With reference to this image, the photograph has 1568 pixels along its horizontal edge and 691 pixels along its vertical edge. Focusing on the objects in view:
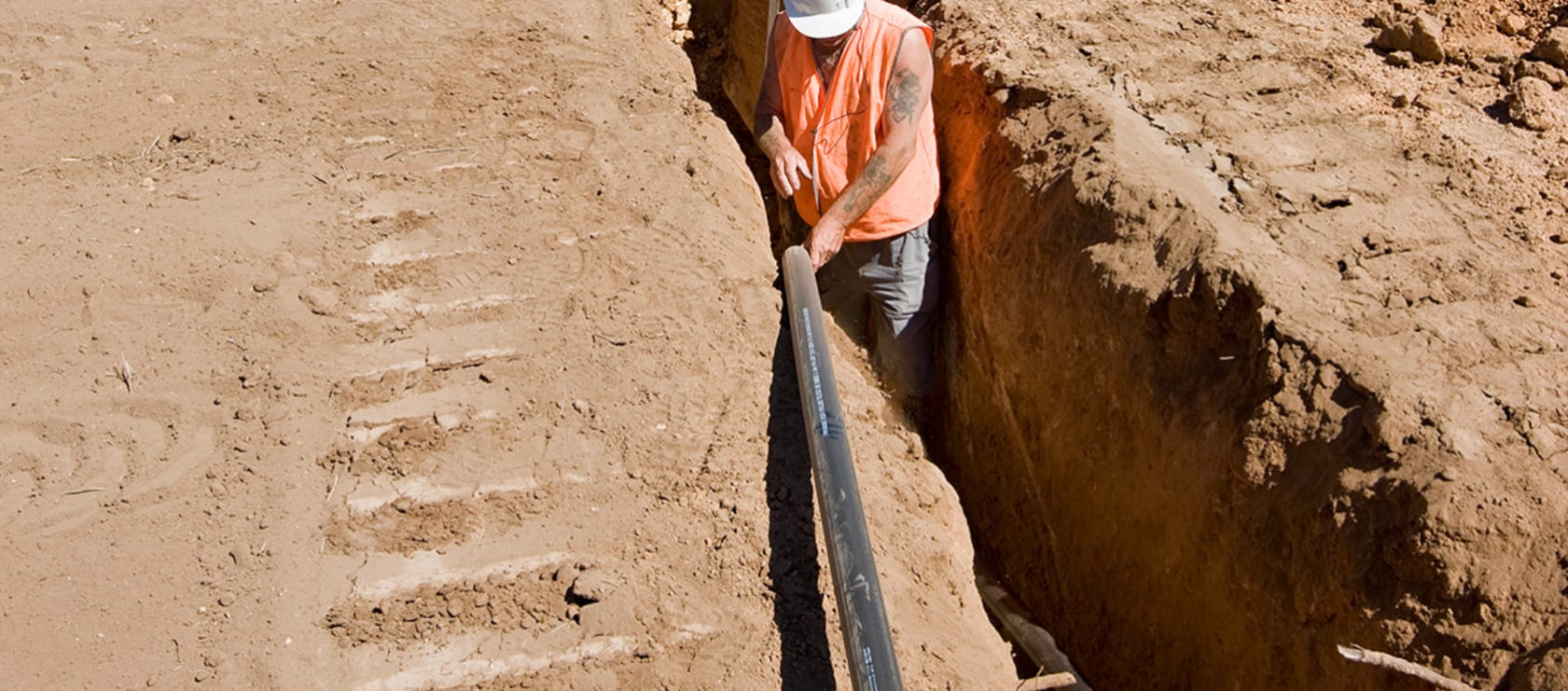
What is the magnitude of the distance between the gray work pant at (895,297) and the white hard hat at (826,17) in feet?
3.09

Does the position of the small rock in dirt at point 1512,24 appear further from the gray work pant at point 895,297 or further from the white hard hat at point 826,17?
the white hard hat at point 826,17

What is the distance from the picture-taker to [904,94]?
14.4 feet

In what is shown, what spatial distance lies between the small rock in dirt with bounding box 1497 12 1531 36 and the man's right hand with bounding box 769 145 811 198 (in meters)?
2.70

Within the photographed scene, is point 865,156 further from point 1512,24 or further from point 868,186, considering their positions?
point 1512,24

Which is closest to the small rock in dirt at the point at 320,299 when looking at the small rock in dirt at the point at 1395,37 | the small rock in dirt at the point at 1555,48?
the small rock in dirt at the point at 1395,37

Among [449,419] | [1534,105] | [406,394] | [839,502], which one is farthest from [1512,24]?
[406,394]

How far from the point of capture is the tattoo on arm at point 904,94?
14.4 feet

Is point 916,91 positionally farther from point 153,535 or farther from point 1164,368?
point 153,535

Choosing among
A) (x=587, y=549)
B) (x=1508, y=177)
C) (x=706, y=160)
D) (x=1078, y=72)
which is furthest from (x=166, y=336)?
(x=1508, y=177)

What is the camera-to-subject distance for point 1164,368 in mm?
3668

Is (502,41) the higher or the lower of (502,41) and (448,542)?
the higher

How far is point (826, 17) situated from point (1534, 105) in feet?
8.14

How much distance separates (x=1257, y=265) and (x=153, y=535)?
3330 millimetres

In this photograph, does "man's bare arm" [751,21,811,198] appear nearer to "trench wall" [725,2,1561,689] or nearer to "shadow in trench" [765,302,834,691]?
"trench wall" [725,2,1561,689]
